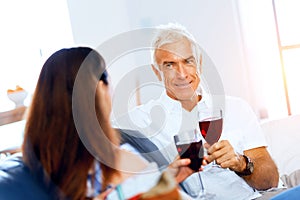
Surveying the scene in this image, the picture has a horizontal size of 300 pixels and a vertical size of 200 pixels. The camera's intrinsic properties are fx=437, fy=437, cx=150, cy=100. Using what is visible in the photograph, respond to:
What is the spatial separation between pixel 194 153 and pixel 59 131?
1.10ft

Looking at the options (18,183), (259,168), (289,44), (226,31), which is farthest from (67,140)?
(289,44)

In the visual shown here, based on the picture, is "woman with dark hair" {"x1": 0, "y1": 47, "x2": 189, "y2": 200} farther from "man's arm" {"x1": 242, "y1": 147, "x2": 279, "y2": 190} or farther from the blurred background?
the blurred background

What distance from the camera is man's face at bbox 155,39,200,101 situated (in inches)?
58.3

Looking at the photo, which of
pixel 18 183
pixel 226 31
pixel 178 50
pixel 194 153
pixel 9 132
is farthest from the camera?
pixel 226 31

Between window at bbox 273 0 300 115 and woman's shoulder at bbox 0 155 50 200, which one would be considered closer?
woman's shoulder at bbox 0 155 50 200

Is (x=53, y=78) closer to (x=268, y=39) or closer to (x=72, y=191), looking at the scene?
(x=72, y=191)

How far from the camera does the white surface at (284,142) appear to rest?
5.77 feet

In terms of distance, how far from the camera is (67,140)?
39.0 inches

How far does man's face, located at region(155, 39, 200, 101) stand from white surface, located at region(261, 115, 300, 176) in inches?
20.3

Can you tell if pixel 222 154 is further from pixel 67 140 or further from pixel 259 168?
pixel 67 140

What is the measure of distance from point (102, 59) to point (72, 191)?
0.33 meters

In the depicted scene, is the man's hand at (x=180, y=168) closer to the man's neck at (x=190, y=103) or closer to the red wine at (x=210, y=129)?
the red wine at (x=210, y=129)

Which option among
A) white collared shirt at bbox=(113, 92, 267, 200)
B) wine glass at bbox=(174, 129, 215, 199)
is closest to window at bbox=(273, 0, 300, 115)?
white collared shirt at bbox=(113, 92, 267, 200)

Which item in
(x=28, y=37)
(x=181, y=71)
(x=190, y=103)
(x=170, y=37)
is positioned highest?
(x=28, y=37)
